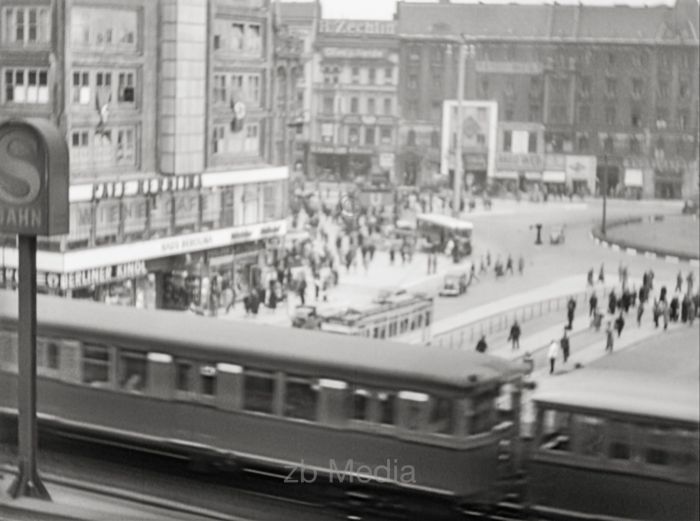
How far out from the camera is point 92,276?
3.17 meters

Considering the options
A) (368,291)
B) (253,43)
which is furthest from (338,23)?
(368,291)

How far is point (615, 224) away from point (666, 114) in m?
0.27

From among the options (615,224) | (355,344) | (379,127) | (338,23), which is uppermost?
(338,23)

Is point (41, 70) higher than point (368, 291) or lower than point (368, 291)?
higher

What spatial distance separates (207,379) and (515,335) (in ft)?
2.40

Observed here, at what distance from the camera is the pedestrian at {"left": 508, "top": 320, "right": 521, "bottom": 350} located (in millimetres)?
2986

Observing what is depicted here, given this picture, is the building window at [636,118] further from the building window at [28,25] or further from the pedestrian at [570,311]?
the building window at [28,25]

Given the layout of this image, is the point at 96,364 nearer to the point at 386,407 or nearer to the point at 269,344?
the point at 269,344

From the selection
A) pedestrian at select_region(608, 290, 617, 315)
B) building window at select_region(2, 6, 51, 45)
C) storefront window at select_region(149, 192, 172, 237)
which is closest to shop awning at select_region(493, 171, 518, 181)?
pedestrian at select_region(608, 290, 617, 315)

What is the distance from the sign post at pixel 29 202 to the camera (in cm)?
312

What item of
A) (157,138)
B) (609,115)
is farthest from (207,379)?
(609,115)

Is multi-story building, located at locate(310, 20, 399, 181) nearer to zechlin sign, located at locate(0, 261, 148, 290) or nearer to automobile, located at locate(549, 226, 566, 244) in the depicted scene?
automobile, located at locate(549, 226, 566, 244)

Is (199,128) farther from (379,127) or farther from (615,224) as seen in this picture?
(615,224)

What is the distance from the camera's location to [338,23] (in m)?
3.20
